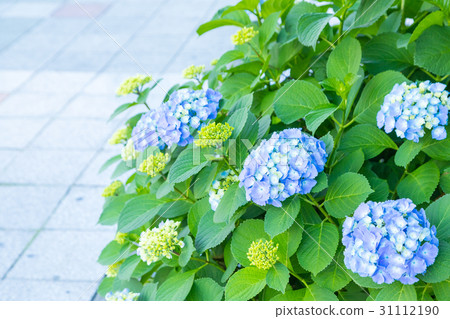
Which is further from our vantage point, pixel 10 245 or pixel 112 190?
pixel 10 245

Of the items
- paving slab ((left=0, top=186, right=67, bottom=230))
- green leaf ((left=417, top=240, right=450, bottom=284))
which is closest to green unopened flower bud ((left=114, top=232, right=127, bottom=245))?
green leaf ((left=417, top=240, right=450, bottom=284))

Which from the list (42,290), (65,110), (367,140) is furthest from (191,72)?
(65,110)

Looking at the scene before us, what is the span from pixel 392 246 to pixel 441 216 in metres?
0.20

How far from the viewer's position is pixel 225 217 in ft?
4.27

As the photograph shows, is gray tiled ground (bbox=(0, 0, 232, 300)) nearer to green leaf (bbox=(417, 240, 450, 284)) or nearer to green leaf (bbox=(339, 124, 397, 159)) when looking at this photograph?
green leaf (bbox=(339, 124, 397, 159))

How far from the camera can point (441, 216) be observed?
1.24 meters

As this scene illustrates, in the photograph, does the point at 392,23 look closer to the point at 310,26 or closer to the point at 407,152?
the point at 310,26

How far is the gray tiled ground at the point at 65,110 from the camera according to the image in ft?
8.97

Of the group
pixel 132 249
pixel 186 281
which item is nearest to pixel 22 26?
pixel 132 249

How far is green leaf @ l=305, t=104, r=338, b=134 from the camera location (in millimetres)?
1356

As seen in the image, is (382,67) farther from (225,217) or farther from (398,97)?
(225,217)

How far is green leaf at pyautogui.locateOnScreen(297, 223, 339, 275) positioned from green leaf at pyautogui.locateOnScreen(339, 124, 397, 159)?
0.88 ft

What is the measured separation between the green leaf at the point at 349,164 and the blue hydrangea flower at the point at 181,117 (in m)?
0.35

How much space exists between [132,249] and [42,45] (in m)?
4.01
